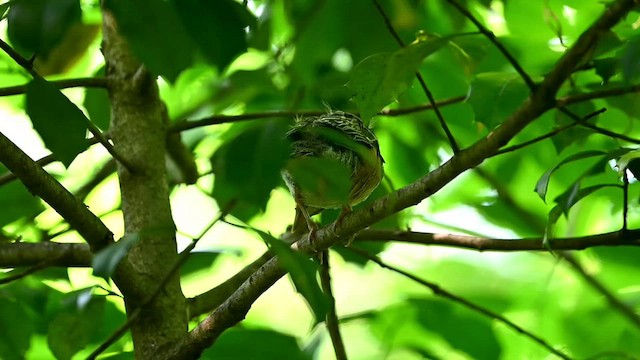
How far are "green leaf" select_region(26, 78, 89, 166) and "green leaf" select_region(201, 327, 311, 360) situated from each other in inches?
20.3

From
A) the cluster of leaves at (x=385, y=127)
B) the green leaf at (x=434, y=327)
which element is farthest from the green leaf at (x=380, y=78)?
the green leaf at (x=434, y=327)

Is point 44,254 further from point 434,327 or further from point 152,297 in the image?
point 434,327

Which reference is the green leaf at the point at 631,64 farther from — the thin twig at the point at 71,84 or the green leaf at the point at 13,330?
the green leaf at the point at 13,330

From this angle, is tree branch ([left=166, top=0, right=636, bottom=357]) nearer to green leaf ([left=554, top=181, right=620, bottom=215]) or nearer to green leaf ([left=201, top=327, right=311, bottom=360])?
green leaf ([left=201, top=327, right=311, bottom=360])

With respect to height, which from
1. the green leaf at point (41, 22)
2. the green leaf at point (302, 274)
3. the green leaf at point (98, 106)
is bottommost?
the green leaf at point (302, 274)

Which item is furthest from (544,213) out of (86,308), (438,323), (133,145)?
(86,308)

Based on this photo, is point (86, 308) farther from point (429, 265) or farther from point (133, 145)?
point (429, 265)

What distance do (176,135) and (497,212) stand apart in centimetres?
101

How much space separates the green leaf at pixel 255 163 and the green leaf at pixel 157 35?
37cm

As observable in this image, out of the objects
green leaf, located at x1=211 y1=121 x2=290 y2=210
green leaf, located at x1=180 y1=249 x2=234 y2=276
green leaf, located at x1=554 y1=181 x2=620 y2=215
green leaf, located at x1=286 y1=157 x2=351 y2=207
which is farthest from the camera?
green leaf, located at x1=180 y1=249 x2=234 y2=276

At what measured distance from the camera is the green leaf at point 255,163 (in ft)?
3.03

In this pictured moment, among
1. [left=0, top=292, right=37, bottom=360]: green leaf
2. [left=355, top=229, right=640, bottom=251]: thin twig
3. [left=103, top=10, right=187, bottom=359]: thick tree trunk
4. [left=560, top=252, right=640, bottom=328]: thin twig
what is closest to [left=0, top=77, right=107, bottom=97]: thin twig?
[left=103, top=10, right=187, bottom=359]: thick tree trunk

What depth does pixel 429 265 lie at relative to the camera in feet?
9.18

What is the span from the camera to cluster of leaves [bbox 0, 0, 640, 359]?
117cm
